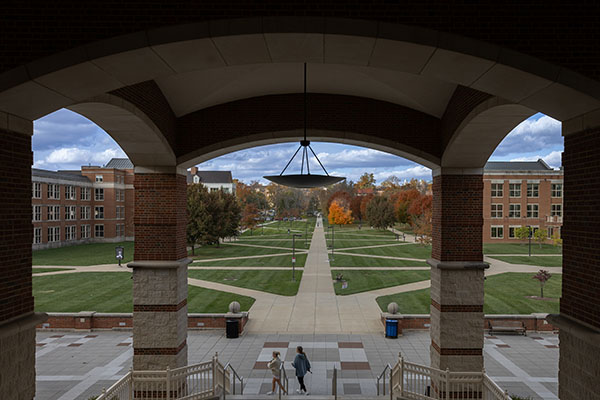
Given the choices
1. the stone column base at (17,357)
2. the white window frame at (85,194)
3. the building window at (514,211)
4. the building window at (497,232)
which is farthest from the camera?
the white window frame at (85,194)

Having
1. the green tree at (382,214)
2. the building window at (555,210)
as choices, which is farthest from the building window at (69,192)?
the building window at (555,210)

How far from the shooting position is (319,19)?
449 cm

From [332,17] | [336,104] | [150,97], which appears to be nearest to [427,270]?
[336,104]

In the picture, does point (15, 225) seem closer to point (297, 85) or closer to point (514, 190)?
point (297, 85)

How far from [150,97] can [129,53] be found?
3900mm

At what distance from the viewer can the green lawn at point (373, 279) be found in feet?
77.6

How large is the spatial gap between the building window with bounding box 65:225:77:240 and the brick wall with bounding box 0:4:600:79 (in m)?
51.1

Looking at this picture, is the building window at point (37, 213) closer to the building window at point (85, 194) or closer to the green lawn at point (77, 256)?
the green lawn at point (77, 256)

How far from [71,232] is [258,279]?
34782mm

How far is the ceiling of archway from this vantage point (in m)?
8.22

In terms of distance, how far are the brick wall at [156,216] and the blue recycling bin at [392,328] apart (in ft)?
30.7

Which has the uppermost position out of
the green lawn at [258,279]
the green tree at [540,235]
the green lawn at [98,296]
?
the green tree at [540,235]

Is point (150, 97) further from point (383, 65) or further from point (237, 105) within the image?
point (383, 65)

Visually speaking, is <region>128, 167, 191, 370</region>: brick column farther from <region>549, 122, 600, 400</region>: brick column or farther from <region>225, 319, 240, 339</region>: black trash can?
<region>549, 122, 600, 400</region>: brick column
